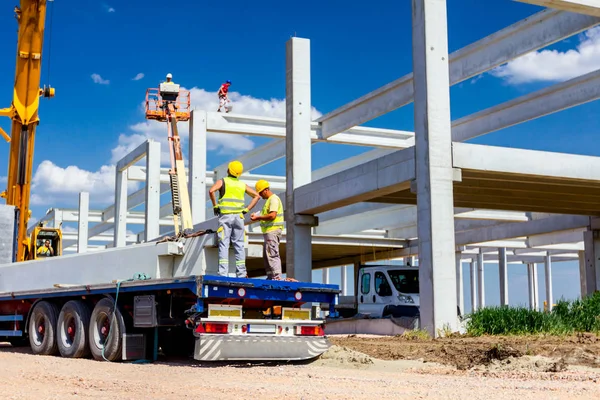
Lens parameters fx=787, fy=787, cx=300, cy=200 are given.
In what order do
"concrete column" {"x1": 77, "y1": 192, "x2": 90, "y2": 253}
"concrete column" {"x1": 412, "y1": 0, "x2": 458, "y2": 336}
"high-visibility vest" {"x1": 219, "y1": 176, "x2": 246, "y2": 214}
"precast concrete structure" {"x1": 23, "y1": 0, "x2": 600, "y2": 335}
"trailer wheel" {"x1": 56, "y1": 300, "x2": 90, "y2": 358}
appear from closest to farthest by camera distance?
"high-visibility vest" {"x1": 219, "y1": 176, "x2": 246, "y2": 214}
"trailer wheel" {"x1": 56, "y1": 300, "x2": 90, "y2": 358}
"concrete column" {"x1": 412, "y1": 0, "x2": 458, "y2": 336}
"precast concrete structure" {"x1": 23, "y1": 0, "x2": 600, "y2": 335}
"concrete column" {"x1": 77, "y1": 192, "x2": 90, "y2": 253}

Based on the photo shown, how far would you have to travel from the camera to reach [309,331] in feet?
40.4

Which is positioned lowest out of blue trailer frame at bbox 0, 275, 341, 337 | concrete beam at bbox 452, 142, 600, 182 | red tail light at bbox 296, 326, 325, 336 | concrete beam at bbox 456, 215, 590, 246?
red tail light at bbox 296, 326, 325, 336

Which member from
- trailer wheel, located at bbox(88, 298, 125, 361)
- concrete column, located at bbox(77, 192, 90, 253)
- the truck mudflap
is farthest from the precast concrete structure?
concrete column, located at bbox(77, 192, 90, 253)

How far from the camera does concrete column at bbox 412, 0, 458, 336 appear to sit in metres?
15.8

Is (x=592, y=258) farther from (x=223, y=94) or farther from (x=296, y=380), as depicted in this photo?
(x=296, y=380)

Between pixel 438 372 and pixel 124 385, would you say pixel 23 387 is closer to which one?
pixel 124 385

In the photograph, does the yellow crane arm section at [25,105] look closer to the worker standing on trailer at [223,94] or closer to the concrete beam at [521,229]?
the worker standing on trailer at [223,94]

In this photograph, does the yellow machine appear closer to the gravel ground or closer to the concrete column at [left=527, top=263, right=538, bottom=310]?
the gravel ground

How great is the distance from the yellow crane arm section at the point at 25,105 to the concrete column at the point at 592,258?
700 inches

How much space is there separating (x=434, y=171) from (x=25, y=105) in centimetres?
1100

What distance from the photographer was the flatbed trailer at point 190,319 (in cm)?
1115

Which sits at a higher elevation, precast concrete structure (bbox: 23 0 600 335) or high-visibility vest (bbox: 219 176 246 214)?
precast concrete structure (bbox: 23 0 600 335)

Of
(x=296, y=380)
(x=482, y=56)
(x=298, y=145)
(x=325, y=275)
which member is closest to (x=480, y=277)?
(x=325, y=275)

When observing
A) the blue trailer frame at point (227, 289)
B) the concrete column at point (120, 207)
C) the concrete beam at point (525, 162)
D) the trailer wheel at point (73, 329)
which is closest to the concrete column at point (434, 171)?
the concrete beam at point (525, 162)
